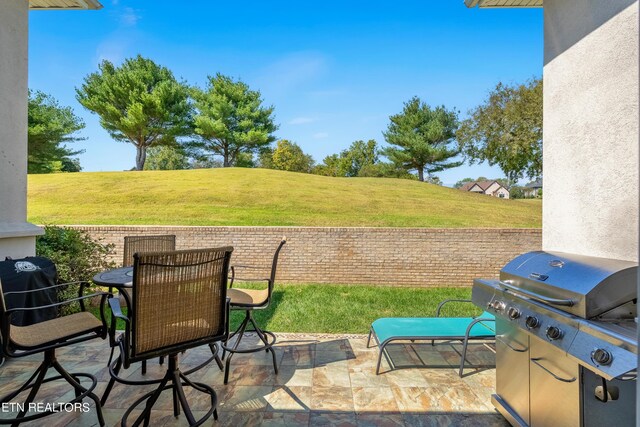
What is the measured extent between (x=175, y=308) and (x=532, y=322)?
199cm

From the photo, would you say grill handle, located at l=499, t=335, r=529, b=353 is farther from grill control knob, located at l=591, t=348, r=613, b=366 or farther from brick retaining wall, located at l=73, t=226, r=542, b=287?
brick retaining wall, located at l=73, t=226, r=542, b=287

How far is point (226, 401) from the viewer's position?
243cm

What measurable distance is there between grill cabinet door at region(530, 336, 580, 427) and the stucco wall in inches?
32.7

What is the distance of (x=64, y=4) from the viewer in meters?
3.96

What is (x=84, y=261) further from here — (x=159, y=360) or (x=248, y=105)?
(x=248, y=105)

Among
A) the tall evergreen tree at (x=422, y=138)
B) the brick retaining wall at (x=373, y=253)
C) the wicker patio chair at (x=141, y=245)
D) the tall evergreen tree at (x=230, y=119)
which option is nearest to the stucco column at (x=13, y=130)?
the wicker patio chair at (x=141, y=245)

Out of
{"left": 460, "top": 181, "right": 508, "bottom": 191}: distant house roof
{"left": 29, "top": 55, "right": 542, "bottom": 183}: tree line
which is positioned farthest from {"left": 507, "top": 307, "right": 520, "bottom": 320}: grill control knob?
{"left": 460, "top": 181, "right": 508, "bottom": 191}: distant house roof

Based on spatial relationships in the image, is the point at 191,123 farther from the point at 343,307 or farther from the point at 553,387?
the point at 553,387

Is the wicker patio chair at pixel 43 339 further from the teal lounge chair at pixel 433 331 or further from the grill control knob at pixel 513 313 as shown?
the grill control knob at pixel 513 313

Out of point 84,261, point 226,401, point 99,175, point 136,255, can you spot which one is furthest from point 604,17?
point 99,175

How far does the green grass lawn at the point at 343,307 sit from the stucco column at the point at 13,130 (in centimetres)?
152

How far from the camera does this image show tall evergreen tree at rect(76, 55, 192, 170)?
63.5ft

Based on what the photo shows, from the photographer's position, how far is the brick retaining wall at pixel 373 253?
6988 millimetres

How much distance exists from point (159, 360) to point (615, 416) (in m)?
3.28
